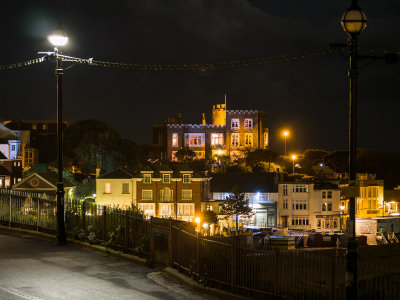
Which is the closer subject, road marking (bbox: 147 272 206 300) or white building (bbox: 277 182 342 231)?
road marking (bbox: 147 272 206 300)

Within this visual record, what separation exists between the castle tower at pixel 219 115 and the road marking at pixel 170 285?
107 metres

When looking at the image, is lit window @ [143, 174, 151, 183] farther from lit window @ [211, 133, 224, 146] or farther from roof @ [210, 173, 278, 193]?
lit window @ [211, 133, 224, 146]

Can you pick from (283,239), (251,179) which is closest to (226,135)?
(251,179)

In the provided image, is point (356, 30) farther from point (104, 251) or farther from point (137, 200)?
point (137, 200)

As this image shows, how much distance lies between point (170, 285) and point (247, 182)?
63.7 m

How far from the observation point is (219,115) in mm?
122062

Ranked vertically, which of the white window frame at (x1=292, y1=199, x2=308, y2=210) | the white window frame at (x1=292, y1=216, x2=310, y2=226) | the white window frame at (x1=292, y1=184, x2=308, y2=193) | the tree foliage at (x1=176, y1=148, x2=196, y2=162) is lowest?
the white window frame at (x1=292, y1=216, x2=310, y2=226)

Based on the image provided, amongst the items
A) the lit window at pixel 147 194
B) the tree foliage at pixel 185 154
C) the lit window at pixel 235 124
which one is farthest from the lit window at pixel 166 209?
the lit window at pixel 235 124

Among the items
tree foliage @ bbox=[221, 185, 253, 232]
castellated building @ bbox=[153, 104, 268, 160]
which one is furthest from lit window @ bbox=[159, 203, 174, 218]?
castellated building @ bbox=[153, 104, 268, 160]

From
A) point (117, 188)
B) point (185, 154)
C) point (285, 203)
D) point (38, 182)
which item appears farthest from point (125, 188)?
point (185, 154)

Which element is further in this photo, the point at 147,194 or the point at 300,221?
the point at 300,221

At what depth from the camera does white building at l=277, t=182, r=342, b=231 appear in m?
74.6

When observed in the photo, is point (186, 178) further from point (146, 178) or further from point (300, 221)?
point (300, 221)

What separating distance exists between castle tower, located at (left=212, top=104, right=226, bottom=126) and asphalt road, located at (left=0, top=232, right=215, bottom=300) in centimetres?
10436
